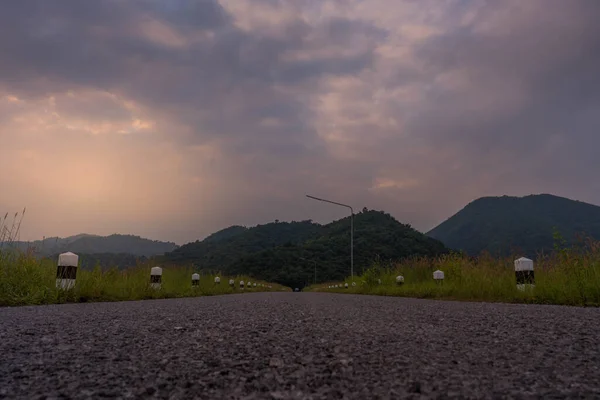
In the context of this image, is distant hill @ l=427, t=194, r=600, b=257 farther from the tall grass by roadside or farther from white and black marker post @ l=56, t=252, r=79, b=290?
white and black marker post @ l=56, t=252, r=79, b=290

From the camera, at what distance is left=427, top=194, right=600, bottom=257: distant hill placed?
89.6 meters

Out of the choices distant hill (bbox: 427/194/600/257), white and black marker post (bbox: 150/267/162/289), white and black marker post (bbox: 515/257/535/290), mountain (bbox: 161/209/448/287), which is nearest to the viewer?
white and black marker post (bbox: 515/257/535/290)

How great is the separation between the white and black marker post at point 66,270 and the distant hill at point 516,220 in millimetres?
79340

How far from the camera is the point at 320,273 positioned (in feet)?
208

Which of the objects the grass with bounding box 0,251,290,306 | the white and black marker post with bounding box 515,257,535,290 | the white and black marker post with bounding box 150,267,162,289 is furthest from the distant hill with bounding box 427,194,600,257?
the grass with bounding box 0,251,290,306

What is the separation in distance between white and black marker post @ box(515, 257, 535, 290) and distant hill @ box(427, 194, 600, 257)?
74.1 meters

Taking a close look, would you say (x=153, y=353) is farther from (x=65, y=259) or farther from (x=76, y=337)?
(x=65, y=259)

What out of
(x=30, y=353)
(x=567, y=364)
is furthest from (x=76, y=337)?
(x=567, y=364)

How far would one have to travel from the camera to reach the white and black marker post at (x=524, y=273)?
27.5 feet

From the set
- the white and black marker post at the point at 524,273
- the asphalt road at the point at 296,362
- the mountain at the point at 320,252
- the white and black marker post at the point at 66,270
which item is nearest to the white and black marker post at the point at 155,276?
the white and black marker post at the point at 66,270

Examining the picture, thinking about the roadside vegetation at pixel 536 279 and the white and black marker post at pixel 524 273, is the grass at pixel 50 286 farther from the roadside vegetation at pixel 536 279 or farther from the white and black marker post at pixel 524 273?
the white and black marker post at pixel 524 273

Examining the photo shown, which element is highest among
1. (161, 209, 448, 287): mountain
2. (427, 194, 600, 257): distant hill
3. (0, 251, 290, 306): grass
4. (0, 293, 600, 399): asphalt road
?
(427, 194, 600, 257): distant hill

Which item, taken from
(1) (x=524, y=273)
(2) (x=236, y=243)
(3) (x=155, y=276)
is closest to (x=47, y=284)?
(3) (x=155, y=276)

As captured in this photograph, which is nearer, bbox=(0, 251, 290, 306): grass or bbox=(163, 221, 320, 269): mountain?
bbox=(0, 251, 290, 306): grass
